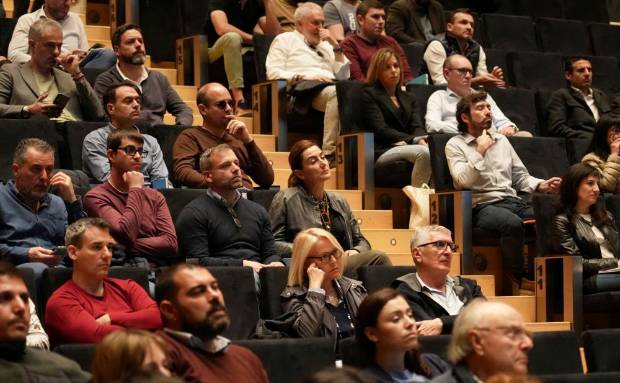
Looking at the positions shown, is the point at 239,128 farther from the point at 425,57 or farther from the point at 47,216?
the point at 425,57

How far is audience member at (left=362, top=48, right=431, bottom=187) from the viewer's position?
5137mm

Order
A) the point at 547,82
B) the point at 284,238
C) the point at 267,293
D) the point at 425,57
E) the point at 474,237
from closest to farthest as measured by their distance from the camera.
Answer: the point at 267,293, the point at 284,238, the point at 474,237, the point at 425,57, the point at 547,82

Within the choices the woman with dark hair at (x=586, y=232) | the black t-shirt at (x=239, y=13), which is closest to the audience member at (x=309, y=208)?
the woman with dark hair at (x=586, y=232)

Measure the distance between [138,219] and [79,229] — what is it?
51 centimetres

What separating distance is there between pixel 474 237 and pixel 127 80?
137 centimetres

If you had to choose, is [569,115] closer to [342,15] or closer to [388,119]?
[388,119]

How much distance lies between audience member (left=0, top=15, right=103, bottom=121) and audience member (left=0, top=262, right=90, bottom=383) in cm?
174

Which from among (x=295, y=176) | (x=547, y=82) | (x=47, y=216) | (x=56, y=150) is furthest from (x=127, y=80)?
(x=547, y=82)

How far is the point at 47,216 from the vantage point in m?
3.75

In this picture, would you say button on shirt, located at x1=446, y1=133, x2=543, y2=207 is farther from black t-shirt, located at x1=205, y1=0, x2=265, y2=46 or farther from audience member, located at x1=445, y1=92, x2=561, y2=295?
black t-shirt, located at x1=205, y1=0, x2=265, y2=46

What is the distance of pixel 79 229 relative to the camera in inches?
132

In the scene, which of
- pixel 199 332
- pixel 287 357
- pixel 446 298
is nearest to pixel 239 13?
pixel 446 298

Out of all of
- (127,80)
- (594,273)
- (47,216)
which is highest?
(127,80)

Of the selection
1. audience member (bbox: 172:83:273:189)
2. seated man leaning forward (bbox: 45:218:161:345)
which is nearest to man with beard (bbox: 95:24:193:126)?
audience member (bbox: 172:83:273:189)
